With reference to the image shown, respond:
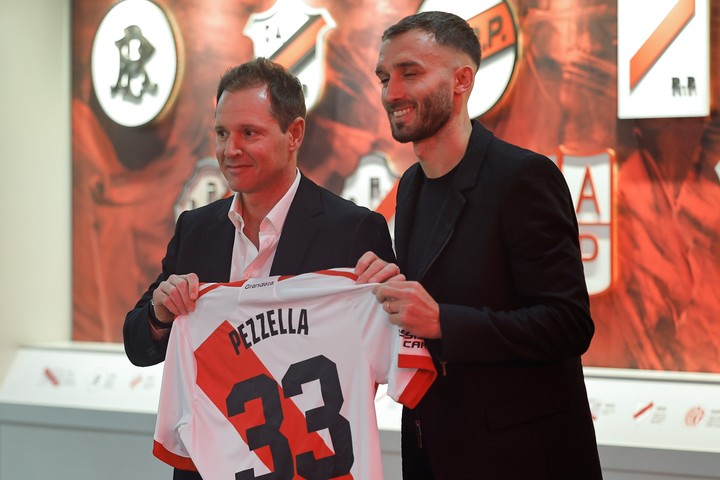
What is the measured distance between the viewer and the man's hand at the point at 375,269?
2.02 meters

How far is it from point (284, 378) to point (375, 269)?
0.37m

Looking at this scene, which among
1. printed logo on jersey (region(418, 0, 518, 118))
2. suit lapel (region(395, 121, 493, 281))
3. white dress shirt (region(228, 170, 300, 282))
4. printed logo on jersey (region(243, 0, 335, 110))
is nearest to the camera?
suit lapel (region(395, 121, 493, 281))

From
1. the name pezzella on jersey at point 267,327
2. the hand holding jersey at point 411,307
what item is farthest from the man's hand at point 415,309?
the name pezzella on jersey at point 267,327

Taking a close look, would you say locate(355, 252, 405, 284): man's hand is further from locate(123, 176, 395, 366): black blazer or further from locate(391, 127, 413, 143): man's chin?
locate(391, 127, 413, 143): man's chin

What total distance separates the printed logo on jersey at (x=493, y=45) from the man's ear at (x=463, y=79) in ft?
5.85

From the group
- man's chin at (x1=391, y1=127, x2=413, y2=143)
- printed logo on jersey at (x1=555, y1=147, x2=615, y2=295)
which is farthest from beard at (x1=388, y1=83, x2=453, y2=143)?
printed logo on jersey at (x1=555, y1=147, x2=615, y2=295)

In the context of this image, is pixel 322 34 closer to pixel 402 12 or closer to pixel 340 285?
pixel 402 12

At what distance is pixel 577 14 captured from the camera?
3.78 meters

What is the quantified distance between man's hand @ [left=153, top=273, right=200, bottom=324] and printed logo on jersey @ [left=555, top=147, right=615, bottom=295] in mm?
2069

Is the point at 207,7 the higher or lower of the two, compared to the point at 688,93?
higher

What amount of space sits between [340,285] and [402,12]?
7.70 ft

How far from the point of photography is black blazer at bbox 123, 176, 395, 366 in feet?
6.88

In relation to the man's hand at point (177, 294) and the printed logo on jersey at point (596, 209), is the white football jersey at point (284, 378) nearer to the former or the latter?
the man's hand at point (177, 294)

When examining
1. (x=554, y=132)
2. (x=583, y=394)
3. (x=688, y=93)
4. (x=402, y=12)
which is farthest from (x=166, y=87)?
(x=583, y=394)
